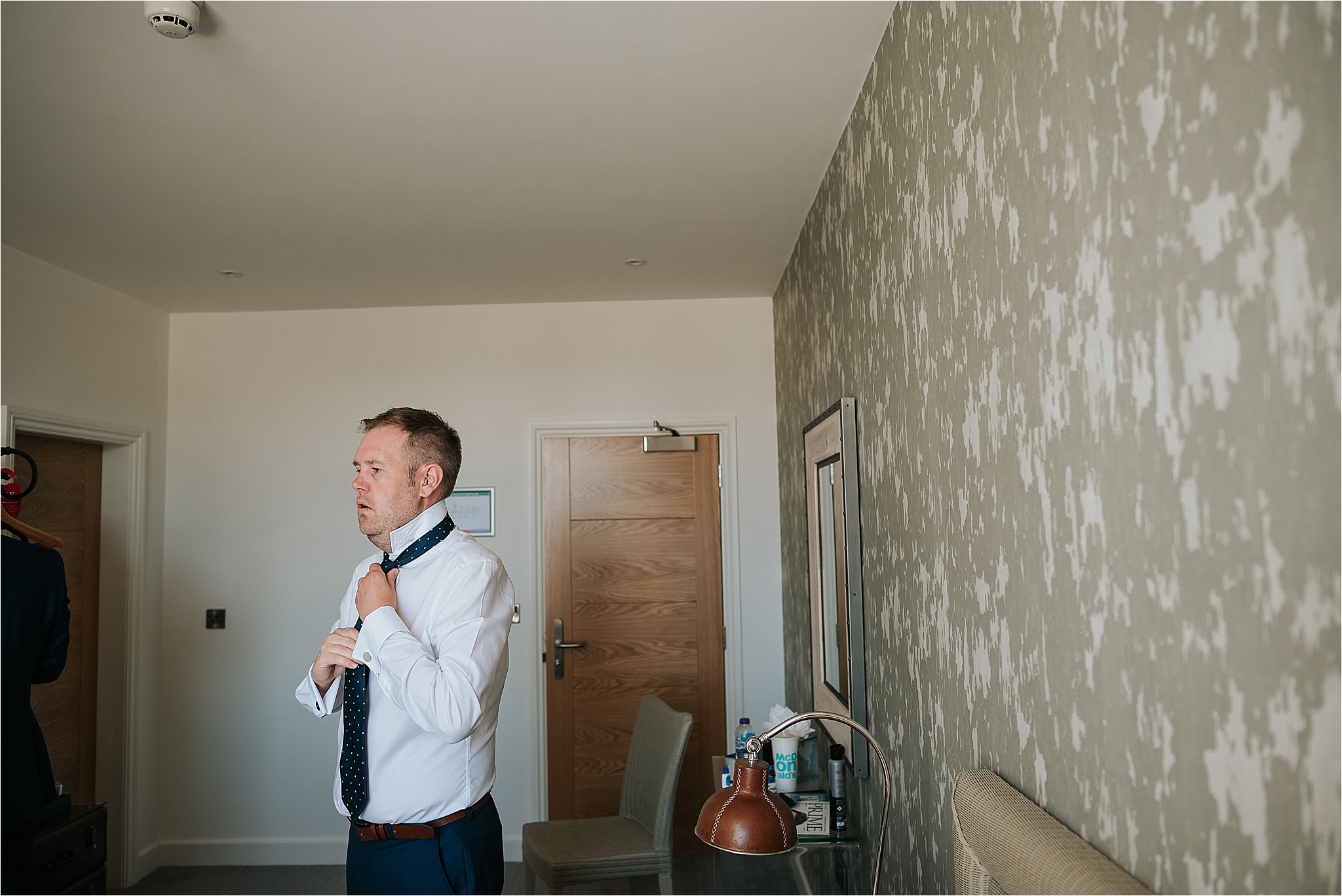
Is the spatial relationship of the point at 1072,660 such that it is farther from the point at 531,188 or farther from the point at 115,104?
the point at 115,104

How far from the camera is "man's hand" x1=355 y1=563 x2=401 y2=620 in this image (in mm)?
1791

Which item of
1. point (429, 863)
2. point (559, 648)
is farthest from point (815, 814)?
point (559, 648)

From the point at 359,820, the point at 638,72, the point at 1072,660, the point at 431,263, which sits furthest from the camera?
the point at 431,263

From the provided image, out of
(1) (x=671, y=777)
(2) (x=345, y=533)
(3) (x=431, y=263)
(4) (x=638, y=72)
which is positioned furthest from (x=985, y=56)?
(2) (x=345, y=533)

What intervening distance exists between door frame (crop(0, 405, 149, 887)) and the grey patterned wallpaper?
12.4ft

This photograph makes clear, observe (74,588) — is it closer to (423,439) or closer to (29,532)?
(29,532)

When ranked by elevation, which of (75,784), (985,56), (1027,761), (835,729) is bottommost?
(75,784)

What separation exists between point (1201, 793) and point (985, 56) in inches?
41.8

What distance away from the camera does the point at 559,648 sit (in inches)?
169

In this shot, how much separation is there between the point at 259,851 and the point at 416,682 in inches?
130

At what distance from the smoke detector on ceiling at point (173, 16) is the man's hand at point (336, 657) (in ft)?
4.30

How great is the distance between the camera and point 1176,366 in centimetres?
83

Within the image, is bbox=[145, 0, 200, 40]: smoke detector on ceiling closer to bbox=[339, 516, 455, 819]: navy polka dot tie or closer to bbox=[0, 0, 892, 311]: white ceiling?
bbox=[0, 0, 892, 311]: white ceiling

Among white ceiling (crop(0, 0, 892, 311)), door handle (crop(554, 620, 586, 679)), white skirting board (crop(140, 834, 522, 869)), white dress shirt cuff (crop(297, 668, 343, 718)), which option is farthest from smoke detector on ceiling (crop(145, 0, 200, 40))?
white skirting board (crop(140, 834, 522, 869))
